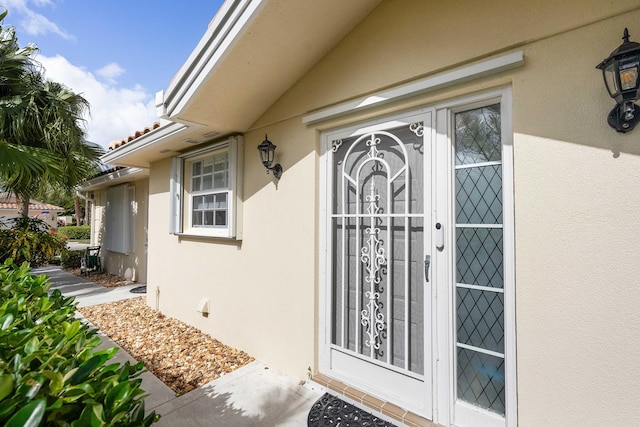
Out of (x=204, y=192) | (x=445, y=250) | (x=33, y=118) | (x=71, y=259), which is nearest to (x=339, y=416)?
(x=445, y=250)

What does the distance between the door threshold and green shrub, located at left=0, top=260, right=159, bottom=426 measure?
8.25 ft

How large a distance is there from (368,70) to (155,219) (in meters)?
6.18

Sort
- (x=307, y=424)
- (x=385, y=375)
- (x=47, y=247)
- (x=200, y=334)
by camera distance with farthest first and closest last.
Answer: (x=47, y=247)
(x=200, y=334)
(x=385, y=375)
(x=307, y=424)

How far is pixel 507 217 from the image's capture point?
8.77 ft

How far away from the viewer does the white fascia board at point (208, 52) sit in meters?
3.25

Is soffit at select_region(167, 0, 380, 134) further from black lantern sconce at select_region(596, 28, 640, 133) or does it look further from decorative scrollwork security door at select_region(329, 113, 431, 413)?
black lantern sconce at select_region(596, 28, 640, 133)

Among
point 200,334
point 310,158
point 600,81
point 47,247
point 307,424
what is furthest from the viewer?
point 47,247

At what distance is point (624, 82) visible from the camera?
2061mm

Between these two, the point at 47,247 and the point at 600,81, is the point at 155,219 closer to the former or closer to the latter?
the point at 47,247

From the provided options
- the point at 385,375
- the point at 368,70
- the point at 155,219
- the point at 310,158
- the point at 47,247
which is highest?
the point at 368,70

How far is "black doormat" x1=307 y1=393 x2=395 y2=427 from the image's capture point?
3162 millimetres

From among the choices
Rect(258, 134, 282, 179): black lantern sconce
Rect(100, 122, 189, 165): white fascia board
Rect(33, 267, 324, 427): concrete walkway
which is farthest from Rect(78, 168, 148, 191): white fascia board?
Rect(33, 267, 324, 427): concrete walkway

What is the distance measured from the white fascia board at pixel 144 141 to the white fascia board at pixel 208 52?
1.96ft

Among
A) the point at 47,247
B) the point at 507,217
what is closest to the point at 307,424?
the point at 507,217
